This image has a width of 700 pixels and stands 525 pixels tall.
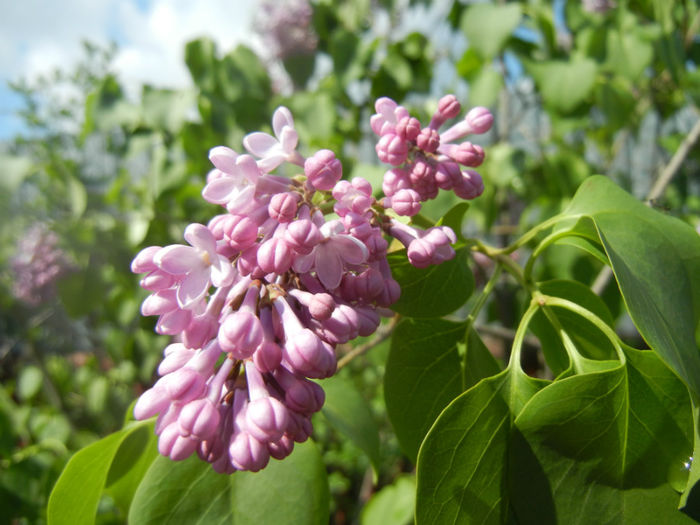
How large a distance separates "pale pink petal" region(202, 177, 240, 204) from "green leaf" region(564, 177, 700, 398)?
42 centimetres

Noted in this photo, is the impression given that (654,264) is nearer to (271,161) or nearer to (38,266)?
(271,161)

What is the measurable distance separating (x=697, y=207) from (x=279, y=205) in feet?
9.19

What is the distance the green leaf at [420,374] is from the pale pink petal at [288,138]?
29 centimetres

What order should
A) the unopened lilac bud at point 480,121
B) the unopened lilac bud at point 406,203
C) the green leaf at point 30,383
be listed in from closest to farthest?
the unopened lilac bud at point 406,203
the unopened lilac bud at point 480,121
the green leaf at point 30,383

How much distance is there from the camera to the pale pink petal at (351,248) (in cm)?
57

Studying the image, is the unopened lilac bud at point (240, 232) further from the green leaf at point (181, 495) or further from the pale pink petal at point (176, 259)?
the green leaf at point (181, 495)

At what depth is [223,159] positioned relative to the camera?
0.61 m

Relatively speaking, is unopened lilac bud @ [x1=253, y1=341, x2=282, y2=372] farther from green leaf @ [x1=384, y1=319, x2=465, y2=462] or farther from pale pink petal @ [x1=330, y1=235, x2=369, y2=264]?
green leaf @ [x1=384, y1=319, x2=465, y2=462]

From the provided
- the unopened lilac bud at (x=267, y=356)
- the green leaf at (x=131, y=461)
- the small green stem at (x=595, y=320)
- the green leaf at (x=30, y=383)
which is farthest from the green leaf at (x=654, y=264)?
the green leaf at (x=30, y=383)

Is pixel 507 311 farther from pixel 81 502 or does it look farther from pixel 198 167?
pixel 81 502

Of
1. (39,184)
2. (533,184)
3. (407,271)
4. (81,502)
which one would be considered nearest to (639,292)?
(407,271)

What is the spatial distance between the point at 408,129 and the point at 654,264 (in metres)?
0.36

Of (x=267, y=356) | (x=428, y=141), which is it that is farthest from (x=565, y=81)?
(x=267, y=356)

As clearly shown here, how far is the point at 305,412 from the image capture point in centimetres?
56
